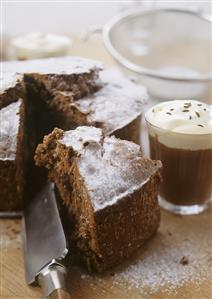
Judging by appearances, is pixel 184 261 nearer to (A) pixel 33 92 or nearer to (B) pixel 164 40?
(A) pixel 33 92

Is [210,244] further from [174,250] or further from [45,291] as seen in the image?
[45,291]

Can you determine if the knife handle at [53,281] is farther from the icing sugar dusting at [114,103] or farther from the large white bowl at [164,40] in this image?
the large white bowl at [164,40]

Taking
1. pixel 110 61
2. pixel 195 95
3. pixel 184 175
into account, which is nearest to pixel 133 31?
pixel 110 61

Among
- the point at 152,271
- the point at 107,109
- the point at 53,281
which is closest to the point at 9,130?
the point at 107,109

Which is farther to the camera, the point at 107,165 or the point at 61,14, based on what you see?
the point at 61,14

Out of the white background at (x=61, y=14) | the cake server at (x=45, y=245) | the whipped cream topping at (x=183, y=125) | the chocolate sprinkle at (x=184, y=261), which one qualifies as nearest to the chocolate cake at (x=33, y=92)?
the cake server at (x=45, y=245)

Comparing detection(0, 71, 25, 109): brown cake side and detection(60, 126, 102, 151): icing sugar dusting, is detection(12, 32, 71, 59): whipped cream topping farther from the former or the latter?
detection(60, 126, 102, 151): icing sugar dusting
